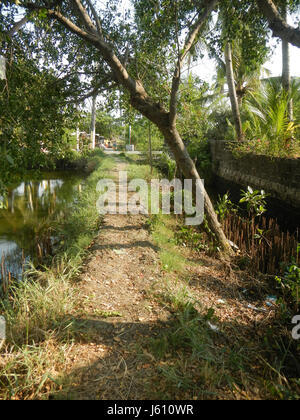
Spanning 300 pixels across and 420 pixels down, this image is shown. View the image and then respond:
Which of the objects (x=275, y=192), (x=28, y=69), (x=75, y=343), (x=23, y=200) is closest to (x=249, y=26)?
(x=275, y=192)

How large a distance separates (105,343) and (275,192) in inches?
229

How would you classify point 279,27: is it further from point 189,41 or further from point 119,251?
point 119,251

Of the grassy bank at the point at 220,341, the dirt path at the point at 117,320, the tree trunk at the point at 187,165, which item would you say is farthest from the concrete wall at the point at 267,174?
the dirt path at the point at 117,320

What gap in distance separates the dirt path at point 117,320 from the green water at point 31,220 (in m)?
1.28

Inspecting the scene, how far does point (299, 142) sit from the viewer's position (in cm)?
714

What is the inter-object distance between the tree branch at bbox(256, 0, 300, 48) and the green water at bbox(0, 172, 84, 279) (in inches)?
153

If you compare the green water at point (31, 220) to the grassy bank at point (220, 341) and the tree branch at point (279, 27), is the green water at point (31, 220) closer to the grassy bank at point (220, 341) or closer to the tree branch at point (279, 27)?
the grassy bank at point (220, 341)

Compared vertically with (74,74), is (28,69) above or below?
below

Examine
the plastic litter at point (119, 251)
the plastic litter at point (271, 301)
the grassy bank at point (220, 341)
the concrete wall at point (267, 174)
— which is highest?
the concrete wall at point (267, 174)

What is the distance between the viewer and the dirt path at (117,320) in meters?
2.16

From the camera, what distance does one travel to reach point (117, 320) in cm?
292

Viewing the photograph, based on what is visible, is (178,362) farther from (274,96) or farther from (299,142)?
(274,96)

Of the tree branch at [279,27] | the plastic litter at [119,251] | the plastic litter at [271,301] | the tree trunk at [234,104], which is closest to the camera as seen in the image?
the plastic litter at [271,301]

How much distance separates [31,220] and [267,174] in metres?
6.97
